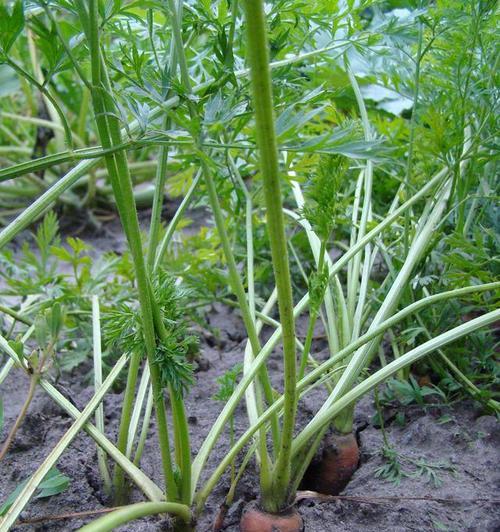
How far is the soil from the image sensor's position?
72cm

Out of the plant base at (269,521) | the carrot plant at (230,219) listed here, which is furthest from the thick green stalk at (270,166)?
the plant base at (269,521)

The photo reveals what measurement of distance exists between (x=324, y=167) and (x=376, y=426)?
44 centimetres

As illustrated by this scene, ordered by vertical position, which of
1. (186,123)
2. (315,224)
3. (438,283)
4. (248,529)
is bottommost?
(248,529)

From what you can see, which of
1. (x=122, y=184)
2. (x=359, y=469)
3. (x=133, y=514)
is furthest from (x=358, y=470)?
(x=122, y=184)

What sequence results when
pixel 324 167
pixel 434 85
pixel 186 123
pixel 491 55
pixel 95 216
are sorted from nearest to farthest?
pixel 186 123 → pixel 324 167 → pixel 491 55 → pixel 434 85 → pixel 95 216

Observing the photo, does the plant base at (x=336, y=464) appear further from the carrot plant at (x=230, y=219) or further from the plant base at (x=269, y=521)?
the plant base at (x=269, y=521)

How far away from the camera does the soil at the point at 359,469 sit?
724 mm

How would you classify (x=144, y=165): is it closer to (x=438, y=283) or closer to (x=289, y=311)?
(x=438, y=283)

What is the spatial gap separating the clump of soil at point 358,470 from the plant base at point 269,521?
0.07 ft

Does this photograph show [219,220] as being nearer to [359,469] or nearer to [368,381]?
[368,381]

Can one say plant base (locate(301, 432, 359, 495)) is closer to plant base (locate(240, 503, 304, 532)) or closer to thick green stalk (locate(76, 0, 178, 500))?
plant base (locate(240, 503, 304, 532))

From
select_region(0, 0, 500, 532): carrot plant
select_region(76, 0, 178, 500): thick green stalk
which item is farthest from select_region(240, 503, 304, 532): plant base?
select_region(76, 0, 178, 500): thick green stalk

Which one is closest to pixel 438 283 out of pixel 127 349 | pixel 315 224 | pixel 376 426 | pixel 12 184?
pixel 376 426

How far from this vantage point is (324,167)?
64cm
